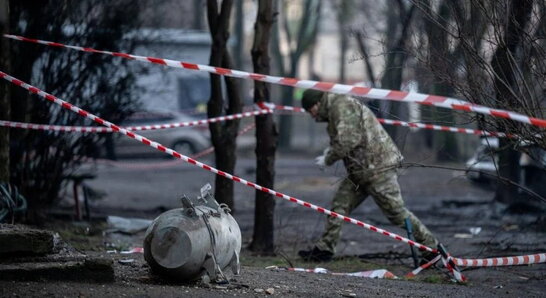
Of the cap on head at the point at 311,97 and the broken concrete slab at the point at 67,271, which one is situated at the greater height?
the cap on head at the point at 311,97

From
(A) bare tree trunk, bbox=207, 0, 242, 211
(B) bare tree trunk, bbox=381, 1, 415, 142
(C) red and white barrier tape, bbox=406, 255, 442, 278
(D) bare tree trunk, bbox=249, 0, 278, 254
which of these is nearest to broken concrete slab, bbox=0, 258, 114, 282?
(B) bare tree trunk, bbox=381, 1, 415, 142

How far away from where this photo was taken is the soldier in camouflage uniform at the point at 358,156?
9.08m

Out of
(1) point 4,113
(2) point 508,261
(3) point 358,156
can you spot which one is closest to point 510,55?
(2) point 508,261

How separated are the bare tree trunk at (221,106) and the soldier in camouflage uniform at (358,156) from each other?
53.4 inches

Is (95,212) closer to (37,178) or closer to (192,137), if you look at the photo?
(37,178)

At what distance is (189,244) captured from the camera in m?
6.08

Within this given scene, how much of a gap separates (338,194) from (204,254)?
3.45m

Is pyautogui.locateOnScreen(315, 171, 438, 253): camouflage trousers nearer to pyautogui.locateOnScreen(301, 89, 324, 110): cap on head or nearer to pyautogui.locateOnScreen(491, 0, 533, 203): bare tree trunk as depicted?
pyautogui.locateOnScreen(301, 89, 324, 110): cap on head

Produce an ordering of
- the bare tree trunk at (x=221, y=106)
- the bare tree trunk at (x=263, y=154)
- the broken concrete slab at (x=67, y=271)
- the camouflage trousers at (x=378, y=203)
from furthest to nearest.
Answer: the bare tree trunk at (x=221, y=106)
the bare tree trunk at (x=263, y=154)
the camouflage trousers at (x=378, y=203)
the broken concrete slab at (x=67, y=271)

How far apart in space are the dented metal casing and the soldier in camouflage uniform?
279 centimetres

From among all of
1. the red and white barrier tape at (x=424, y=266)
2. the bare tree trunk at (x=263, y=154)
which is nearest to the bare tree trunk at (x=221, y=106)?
the bare tree trunk at (x=263, y=154)

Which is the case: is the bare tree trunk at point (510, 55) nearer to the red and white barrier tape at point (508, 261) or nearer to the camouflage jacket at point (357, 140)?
the red and white barrier tape at point (508, 261)

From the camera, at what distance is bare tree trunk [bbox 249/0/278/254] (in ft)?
32.6

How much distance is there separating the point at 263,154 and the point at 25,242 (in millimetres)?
4000
